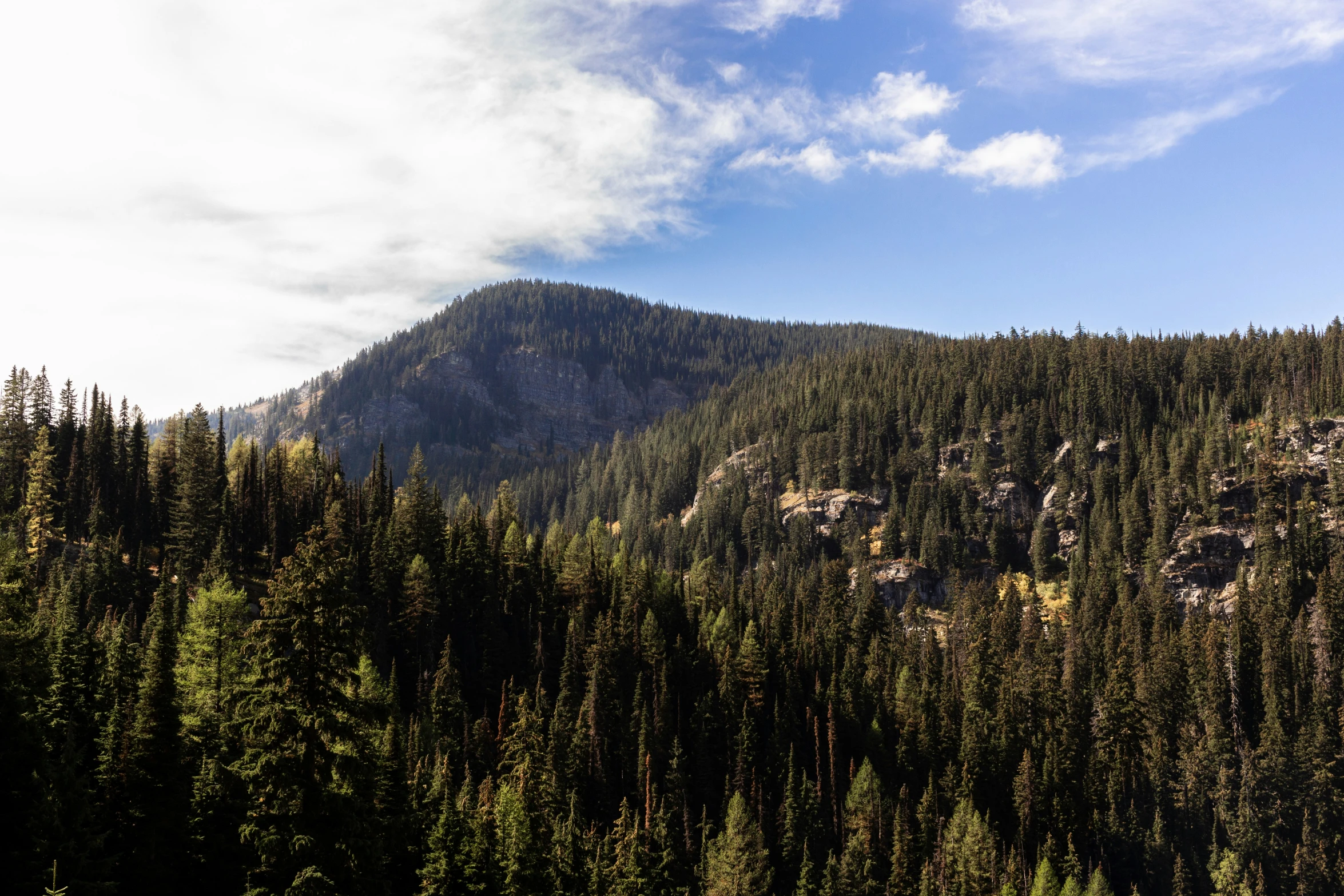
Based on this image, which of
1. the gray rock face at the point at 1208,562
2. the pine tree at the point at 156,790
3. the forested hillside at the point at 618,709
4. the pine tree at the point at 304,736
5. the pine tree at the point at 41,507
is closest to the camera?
the pine tree at the point at 304,736

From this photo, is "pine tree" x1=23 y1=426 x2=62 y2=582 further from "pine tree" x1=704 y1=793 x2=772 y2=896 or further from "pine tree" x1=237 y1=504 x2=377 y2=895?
"pine tree" x1=237 y1=504 x2=377 y2=895

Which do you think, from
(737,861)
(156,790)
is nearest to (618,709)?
(737,861)

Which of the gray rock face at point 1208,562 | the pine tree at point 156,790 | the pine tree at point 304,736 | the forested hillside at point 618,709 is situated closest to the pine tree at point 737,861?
the forested hillside at point 618,709

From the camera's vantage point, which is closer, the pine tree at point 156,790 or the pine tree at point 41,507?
the pine tree at point 156,790

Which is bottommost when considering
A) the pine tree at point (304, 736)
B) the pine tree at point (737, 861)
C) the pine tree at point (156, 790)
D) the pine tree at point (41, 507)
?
the pine tree at point (737, 861)

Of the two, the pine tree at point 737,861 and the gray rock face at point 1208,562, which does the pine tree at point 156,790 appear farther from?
the gray rock face at point 1208,562

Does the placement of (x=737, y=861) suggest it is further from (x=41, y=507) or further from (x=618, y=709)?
(x=41, y=507)

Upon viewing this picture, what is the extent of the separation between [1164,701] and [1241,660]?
75.5 ft

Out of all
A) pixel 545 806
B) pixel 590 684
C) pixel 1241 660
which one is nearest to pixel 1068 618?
pixel 1241 660

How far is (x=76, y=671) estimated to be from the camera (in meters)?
48.2

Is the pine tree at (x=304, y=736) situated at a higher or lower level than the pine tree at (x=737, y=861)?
higher

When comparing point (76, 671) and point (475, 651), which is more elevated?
point (76, 671)

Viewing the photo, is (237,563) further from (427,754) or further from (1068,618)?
(1068,618)

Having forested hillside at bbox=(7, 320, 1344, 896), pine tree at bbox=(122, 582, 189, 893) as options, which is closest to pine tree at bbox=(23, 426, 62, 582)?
forested hillside at bbox=(7, 320, 1344, 896)
